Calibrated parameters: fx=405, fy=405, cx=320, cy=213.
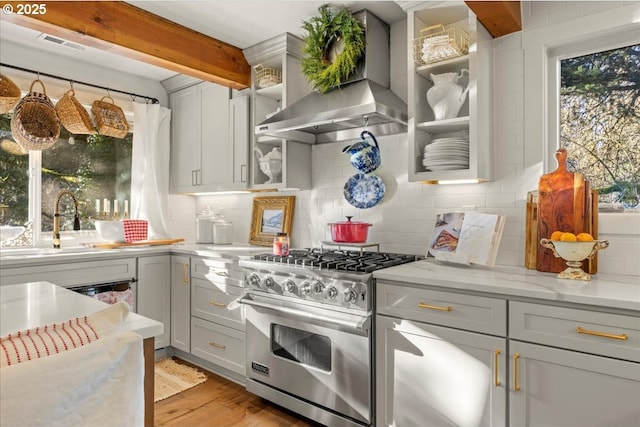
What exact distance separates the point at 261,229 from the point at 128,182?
4.84 feet

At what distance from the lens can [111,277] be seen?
3018mm

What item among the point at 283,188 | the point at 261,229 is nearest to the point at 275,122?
the point at 283,188

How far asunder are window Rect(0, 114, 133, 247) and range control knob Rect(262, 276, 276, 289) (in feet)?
6.80

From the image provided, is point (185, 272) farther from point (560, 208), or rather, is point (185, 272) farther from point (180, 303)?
point (560, 208)

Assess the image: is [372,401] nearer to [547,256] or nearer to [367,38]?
[547,256]

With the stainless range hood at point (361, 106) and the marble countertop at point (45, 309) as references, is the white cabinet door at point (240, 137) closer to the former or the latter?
the stainless range hood at point (361, 106)

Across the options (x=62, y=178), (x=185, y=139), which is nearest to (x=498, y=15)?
(x=185, y=139)

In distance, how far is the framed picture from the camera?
3314 mm

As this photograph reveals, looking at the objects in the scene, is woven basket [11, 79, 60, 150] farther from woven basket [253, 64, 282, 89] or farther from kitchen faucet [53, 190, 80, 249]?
woven basket [253, 64, 282, 89]

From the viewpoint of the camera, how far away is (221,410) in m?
2.54

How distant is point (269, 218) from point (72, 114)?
1.75 meters

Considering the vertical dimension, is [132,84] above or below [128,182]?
above

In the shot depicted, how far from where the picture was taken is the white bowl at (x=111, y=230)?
3.41 metres

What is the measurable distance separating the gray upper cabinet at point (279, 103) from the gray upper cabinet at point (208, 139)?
109mm
